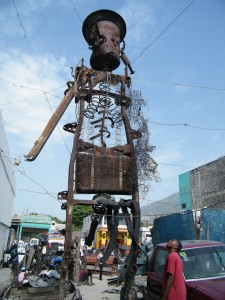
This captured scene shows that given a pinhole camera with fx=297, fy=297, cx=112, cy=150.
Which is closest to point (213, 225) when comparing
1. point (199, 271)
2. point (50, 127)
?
point (199, 271)

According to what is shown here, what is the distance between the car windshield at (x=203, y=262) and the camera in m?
5.02

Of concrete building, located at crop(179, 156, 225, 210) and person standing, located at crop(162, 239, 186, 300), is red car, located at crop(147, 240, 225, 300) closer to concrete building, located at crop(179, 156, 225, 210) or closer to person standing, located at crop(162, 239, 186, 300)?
person standing, located at crop(162, 239, 186, 300)

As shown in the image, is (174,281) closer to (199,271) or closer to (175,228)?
(199,271)

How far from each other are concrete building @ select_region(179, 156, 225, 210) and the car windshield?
1835 cm

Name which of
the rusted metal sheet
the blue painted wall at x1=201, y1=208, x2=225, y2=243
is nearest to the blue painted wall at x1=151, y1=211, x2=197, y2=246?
the blue painted wall at x1=201, y1=208, x2=225, y2=243

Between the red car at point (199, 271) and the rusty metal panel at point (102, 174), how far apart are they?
2.14 m

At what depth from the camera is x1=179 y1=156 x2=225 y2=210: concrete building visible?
23.9 metres

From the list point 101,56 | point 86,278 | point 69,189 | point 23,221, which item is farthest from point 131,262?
point 23,221

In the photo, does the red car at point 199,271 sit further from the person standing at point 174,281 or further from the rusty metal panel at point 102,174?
the rusty metal panel at point 102,174

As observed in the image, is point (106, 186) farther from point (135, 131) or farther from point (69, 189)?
point (135, 131)

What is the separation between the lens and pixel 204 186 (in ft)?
84.9

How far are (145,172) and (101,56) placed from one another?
3582mm

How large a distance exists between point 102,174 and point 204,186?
20.0 metres

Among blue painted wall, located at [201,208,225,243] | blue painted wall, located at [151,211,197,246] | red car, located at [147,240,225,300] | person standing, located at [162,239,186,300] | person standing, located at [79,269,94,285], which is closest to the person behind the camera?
person standing, located at [162,239,186,300]
